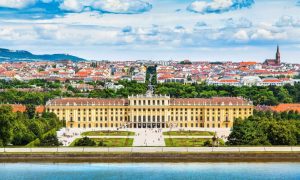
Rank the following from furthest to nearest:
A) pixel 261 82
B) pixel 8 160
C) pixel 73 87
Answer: pixel 261 82 → pixel 73 87 → pixel 8 160

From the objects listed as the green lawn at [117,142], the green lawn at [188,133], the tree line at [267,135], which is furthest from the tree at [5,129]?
the green lawn at [188,133]

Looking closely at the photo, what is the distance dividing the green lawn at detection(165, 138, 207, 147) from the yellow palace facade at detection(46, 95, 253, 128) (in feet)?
46.5

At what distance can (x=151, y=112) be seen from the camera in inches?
2697

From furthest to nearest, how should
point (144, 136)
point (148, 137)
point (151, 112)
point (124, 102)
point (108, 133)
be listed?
point (124, 102), point (151, 112), point (108, 133), point (144, 136), point (148, 137)

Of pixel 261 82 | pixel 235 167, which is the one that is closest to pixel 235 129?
pixel 235 167

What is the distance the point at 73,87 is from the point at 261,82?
34.8 metres

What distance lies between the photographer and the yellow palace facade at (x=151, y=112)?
67875 millimetres

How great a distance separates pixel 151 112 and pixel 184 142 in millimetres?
17894

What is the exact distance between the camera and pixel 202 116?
224 ft

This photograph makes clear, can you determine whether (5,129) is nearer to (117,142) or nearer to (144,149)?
(117,142)

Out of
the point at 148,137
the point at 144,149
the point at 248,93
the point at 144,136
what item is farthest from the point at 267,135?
the point at 248,93

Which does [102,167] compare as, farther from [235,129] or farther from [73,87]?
[73,87]

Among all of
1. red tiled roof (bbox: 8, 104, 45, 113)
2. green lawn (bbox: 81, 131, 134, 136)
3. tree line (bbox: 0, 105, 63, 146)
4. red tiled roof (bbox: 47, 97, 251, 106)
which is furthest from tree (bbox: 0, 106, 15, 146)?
red tiled roof (bbox: 8, 104, 45, 113)

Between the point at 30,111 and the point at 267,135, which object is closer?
the point at 267,135
